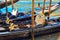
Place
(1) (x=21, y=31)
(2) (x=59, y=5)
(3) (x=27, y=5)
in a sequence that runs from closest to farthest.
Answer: (1) (x=21, y=31)
(2) (x=59, y=5)
(3) (x=27, y=5)

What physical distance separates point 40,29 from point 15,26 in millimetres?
297

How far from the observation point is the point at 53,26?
226 cm

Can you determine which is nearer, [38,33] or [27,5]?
[38,33]

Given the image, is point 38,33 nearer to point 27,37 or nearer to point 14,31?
point 27,37

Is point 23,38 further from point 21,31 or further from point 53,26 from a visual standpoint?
point 53,26

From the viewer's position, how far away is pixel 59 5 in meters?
3.03

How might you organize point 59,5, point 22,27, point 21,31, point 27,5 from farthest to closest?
point 27,5 → point 59,5 → point 22,27 → point 21,31

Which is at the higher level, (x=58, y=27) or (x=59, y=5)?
(x=59, y=5)

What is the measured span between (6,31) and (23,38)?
8.2 inches

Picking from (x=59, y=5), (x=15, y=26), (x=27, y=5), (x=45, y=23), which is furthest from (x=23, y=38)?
(x=27, y=5)

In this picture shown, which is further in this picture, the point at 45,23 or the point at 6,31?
the point at 45,23

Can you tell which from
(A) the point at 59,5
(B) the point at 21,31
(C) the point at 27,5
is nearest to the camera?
(B) the point at 21,31

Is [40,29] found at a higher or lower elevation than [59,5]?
lower

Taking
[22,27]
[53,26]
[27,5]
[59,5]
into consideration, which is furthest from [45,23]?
[27,5]
